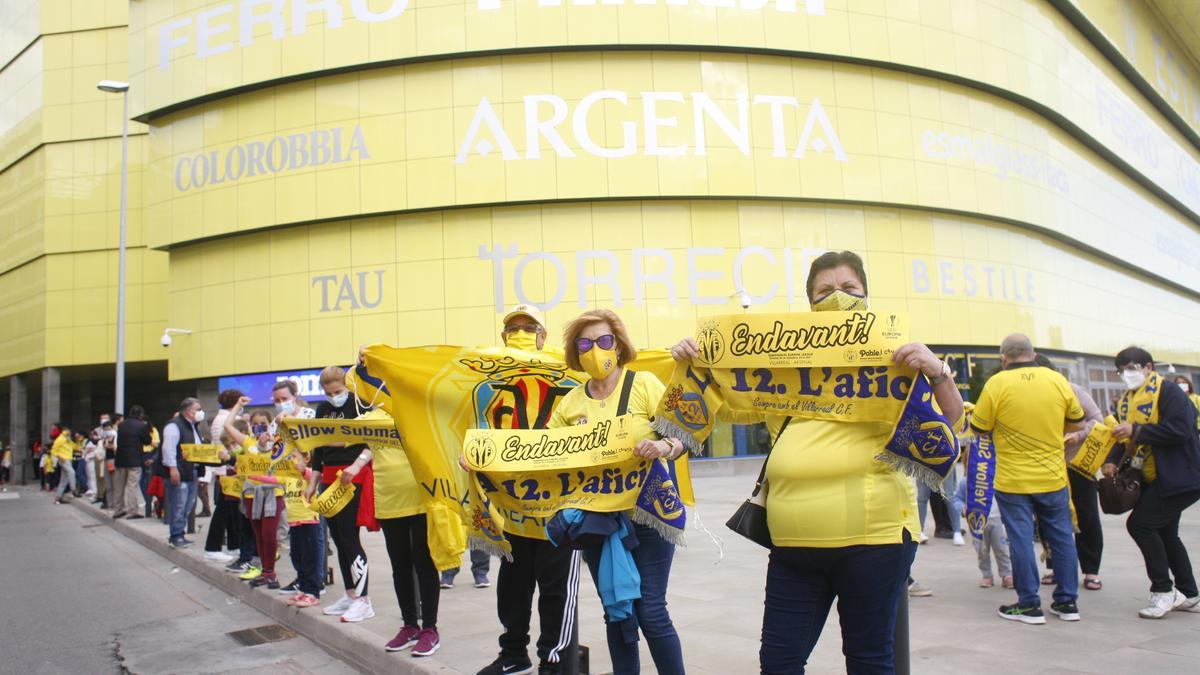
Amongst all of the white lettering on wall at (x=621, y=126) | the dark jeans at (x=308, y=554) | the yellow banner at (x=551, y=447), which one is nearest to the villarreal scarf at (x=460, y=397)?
the yellow banner at (x=551, y=447)

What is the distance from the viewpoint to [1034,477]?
6.35 m

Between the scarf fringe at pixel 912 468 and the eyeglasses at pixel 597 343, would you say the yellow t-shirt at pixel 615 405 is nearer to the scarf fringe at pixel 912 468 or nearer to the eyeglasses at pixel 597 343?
the eyeglasses at pixel 597 343

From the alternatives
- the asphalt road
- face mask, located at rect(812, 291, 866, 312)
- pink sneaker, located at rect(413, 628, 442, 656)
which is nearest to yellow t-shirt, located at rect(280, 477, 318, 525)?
the asphalt road

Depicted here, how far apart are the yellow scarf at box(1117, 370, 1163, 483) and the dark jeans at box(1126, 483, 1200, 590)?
139 millimetres

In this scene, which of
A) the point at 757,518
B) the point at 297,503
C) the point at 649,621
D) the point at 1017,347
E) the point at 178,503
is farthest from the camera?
the point at 178,503

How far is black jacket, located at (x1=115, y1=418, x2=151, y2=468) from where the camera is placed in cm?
1695

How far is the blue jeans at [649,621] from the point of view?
14.0 feet

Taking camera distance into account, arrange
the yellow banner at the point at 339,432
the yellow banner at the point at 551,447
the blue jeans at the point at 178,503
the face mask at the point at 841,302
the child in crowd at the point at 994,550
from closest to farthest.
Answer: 1. the face mask at the point at 841,302
2. the yellow banner at the point at 551,447
3. the yellow banner at the point at 339,432
4. the child in crowd at the point at 994,550
5. the blue jeans at the point at 178,503

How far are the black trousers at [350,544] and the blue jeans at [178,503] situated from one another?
6.51 meters

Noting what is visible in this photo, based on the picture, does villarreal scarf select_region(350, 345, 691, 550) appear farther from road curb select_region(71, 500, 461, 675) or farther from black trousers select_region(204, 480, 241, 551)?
black trousers select_region(204, 480, 241, 551)

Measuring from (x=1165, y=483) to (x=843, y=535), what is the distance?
484 cm

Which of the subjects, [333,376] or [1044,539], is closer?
[1044,539]

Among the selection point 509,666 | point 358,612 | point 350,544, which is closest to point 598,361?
point 509,666

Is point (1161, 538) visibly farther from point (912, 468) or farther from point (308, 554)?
point (308, 554)
